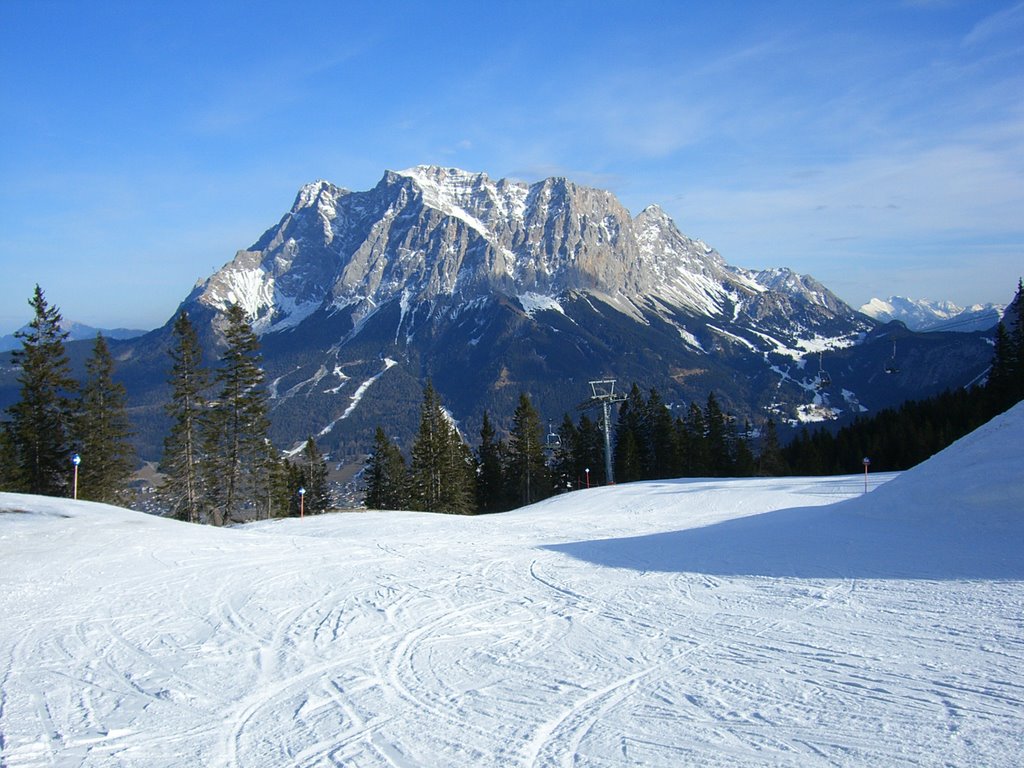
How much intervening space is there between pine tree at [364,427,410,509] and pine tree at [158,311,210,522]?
19.3 metres

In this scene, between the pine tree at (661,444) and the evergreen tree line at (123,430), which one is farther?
the pine tree at (661,444)

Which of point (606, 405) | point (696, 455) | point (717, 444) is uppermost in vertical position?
point (606, 405)

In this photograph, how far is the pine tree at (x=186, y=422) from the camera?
3619 cm

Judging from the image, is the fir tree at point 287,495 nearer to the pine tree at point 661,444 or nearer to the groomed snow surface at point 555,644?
the pine tree at point 661,444

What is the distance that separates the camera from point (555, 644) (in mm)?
9555

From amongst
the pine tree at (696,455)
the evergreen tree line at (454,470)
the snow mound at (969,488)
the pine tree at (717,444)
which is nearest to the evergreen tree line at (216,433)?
the evergreen tree line at (454,470)

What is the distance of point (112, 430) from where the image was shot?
37.5 meters

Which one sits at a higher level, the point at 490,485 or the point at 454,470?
the point at 454,470

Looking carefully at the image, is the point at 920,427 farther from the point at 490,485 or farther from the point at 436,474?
the point at 436,474

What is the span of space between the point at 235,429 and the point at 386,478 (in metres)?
20.5

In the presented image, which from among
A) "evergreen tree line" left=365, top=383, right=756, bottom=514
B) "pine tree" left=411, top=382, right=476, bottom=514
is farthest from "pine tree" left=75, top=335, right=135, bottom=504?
"evergreen tree line" left=365, top=383, right=756, bottom=514

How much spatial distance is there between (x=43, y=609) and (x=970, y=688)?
1403 cm

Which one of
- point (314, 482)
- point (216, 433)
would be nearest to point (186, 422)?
point (216, 433)

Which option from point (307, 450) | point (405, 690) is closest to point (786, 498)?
point (405, 690)
